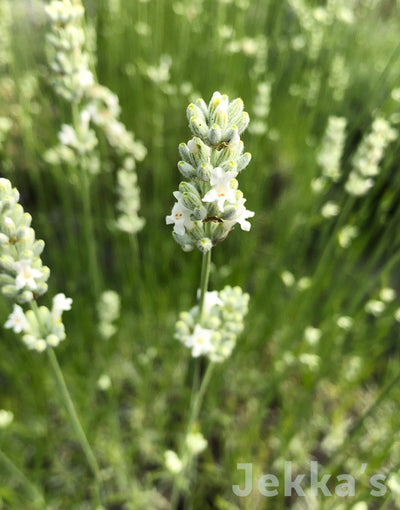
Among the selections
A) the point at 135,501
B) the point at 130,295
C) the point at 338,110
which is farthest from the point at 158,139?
the point at 135,501

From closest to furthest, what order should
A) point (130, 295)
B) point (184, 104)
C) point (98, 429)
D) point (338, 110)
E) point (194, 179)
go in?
point (194, 179)
point (98, 429)
point (130, 295)
point (338, 110)
point (184, 104)

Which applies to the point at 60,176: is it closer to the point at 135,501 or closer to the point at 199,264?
the point at 199,264

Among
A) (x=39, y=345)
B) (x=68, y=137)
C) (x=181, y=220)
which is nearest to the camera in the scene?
(x=181, y=220)

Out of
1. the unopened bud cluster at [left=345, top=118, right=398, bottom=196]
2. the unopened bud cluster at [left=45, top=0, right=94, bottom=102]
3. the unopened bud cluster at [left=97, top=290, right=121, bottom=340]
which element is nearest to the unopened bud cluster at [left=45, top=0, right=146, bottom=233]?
the unopened bud cluster at [left=45, top=0, right=94, bottom=102]

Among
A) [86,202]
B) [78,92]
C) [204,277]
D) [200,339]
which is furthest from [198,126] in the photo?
[86,202]

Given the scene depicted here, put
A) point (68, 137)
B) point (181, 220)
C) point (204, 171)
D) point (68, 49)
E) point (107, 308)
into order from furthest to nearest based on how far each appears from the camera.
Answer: point (107, 308) → point (68, 137) → point (68, 49) → point (181, 220) → point (204, 171)

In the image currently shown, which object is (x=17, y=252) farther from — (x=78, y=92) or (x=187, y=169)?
(x=78, y=92)

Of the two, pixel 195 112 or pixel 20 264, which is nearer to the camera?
pixel 195 112

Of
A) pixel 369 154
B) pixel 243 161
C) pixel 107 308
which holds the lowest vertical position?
pixel 243 161
